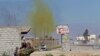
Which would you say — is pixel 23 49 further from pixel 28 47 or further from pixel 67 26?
pixel 67 26

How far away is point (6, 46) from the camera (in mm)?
Result: 35812

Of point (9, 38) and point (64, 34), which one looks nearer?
point (9, 38)

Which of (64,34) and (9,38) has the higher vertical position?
(64,34)

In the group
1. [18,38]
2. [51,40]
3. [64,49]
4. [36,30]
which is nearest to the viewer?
[18,38]

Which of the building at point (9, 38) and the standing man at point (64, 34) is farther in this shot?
the standing man at point (64, 34)

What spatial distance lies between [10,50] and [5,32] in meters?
1.61

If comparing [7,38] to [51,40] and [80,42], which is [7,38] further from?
[80,42]

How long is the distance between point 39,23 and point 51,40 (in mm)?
24215

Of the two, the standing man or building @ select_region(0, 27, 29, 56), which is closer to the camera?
building @ select_region(0, 27, 29, 56)

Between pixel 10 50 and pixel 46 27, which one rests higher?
pixel 46 27

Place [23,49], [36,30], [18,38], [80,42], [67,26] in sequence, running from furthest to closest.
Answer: [36,30] < [80,42] < [67,26] < [18,38] < [23,49]

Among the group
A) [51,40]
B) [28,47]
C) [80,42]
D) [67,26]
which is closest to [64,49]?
[67,26]

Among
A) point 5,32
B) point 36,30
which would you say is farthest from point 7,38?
point 36,30

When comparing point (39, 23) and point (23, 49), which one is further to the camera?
point (39, 23)
